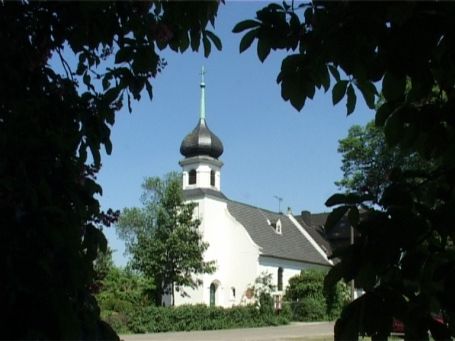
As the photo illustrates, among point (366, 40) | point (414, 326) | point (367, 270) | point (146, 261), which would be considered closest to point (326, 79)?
point (366, 40)

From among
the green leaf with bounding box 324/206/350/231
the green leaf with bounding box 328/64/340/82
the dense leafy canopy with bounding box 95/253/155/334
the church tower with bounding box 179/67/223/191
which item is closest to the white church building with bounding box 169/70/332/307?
the church tower with bounding box 179/67/223/191

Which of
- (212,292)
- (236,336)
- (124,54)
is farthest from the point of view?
(212,292)

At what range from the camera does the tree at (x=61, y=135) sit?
7.09 ft

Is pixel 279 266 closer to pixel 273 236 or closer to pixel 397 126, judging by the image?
pixel 273 236

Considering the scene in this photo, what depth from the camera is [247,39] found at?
2531 mm

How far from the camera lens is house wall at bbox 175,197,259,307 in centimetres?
4578

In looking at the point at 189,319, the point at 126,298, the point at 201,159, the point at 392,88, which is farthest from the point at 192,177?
the point at 392,88

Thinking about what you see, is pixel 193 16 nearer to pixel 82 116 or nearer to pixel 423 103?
pixel 82 116

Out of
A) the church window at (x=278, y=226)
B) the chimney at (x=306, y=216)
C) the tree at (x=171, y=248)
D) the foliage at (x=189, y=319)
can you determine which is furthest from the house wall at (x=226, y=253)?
the chimney at (x=306, y=216)

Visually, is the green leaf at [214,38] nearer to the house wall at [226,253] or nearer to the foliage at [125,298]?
the foliage at [125,298]

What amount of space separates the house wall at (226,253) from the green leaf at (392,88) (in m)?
43.2

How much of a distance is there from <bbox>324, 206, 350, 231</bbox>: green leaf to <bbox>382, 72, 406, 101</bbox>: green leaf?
52cm

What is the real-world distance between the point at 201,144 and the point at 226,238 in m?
7.93

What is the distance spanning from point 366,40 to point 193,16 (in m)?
1.31
